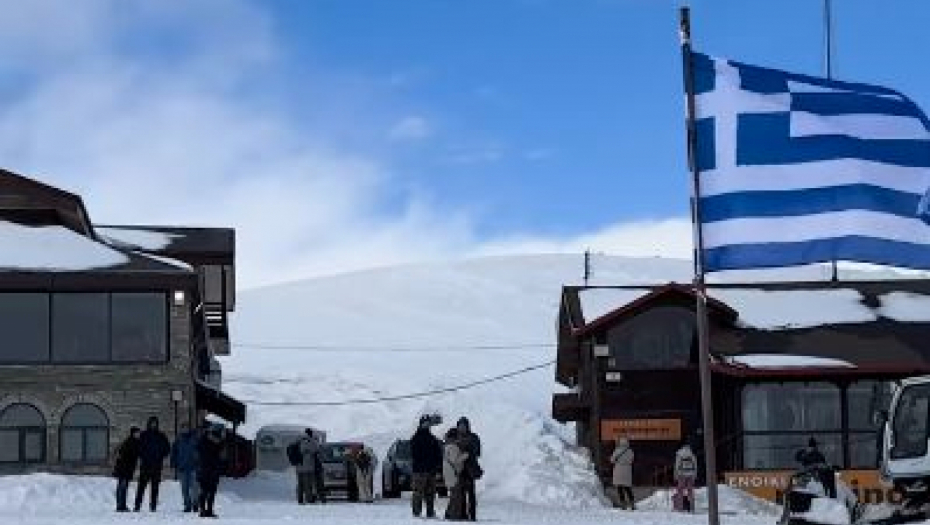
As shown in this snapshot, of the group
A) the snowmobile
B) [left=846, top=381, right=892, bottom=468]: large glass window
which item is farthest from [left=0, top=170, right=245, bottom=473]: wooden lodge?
the snowmobile

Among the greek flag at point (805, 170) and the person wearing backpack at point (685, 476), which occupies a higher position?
the greek flag at point (805, 170)

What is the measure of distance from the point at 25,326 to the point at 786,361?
1688cm

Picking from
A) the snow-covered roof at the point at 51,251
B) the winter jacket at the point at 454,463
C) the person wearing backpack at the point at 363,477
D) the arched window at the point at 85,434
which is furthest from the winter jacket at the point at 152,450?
the snow-covered roof at the point at 51,251

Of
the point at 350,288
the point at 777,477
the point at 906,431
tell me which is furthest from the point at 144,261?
the point at 350,288

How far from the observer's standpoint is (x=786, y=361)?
123ft

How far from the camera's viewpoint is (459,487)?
24406 millimetres

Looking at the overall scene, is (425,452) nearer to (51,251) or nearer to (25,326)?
(25,326)

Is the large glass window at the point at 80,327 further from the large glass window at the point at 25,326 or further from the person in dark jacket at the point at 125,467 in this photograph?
the person in dark jacket at the point at 125,467

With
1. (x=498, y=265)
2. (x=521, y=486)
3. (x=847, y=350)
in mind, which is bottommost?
(x=521, y=486)

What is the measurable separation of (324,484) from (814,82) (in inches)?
951

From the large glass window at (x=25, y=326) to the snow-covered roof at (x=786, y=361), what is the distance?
1523 cm

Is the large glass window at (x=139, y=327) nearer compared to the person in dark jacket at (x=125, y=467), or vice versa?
the person in dark jacket at (x=125, y=467)

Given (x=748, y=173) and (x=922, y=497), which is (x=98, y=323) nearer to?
(x=922, y=497)

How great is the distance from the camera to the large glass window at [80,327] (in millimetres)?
38219
